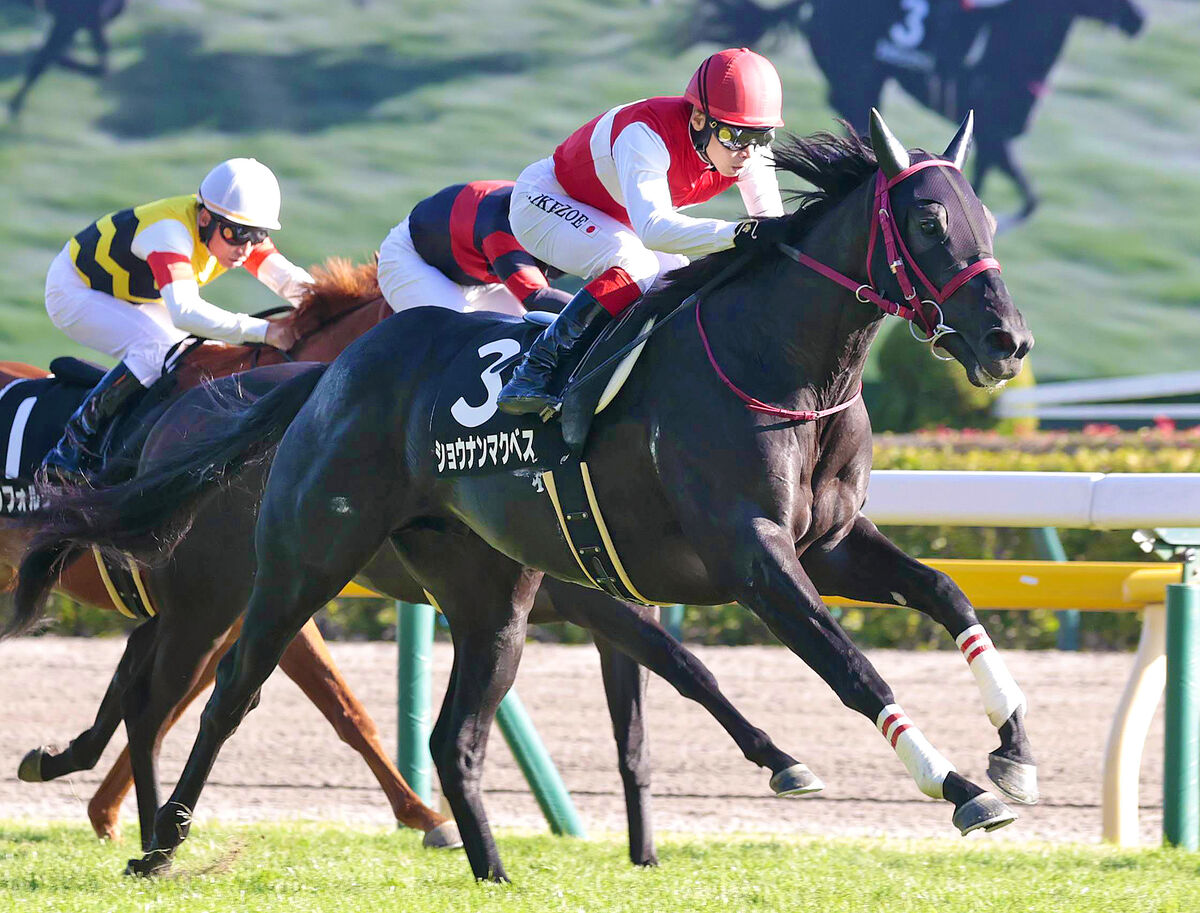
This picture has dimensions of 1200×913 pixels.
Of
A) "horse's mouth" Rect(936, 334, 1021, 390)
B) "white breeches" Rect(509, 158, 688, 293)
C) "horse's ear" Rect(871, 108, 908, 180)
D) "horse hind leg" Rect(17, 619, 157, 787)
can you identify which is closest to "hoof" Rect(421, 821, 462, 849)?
"horse hind leg" Rect(17, 619, 157, 787)

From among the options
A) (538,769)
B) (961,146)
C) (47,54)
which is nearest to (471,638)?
(538,769)

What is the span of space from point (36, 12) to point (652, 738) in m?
14.6

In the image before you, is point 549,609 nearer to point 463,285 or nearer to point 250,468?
point 250,468

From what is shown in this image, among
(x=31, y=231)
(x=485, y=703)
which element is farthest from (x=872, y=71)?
(x=485, y=703)

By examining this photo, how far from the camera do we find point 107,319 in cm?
570

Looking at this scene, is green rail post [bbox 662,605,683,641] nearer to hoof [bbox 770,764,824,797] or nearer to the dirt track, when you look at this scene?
the dirt track

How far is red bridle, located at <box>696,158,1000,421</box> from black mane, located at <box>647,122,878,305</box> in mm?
128

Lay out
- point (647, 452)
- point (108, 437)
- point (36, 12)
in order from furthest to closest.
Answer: point (36, 12) < point (108, 437) < point (647, 452)

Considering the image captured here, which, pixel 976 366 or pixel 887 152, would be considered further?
pixel 887 152

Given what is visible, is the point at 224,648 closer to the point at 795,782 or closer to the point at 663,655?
the point at 663,655

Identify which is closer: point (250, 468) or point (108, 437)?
point (250, 468)

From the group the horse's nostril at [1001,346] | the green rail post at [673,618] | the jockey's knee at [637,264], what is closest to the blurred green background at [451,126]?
A: the green rail post at [673,618]

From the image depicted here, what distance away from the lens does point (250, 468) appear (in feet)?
15.6

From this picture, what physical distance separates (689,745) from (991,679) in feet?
11.4
